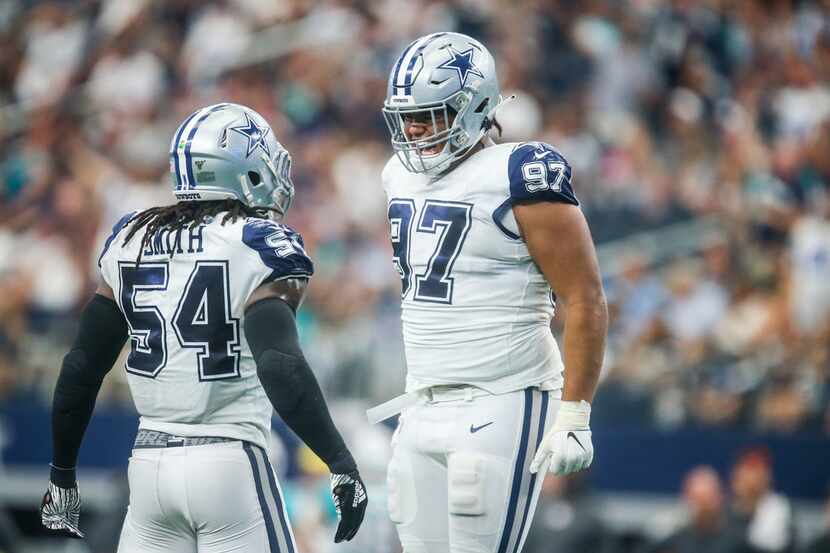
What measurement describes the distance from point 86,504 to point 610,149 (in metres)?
5.20

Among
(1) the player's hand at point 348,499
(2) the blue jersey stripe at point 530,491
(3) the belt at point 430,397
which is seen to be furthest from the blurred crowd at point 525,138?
(1) the player's hand at point 348,499

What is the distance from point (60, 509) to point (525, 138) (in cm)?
776

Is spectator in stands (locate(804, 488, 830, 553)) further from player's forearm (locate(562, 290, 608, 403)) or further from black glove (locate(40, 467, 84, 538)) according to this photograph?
black glove (locate(40, 467, 84, 538))

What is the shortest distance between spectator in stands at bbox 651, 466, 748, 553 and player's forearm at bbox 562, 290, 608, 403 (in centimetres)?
429

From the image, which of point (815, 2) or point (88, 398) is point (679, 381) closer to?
point (815, 2)

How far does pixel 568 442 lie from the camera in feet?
13.8

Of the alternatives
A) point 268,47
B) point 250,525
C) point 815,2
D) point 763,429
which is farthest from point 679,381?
point 268,47

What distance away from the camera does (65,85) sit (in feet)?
46.4

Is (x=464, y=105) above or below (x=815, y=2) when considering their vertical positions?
below

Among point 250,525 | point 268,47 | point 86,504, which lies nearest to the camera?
point 250,525

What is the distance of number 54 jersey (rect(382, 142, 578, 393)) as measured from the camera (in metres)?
4.37

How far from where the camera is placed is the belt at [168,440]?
4309 millimetres

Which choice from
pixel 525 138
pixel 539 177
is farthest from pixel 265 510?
pixel 525 138

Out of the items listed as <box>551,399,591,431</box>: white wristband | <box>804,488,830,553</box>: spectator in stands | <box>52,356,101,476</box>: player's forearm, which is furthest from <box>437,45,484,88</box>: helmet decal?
<box>804,488,830,553</box>: spectator in stands
